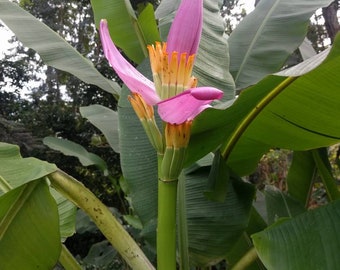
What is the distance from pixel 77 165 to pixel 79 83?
38.0 inches

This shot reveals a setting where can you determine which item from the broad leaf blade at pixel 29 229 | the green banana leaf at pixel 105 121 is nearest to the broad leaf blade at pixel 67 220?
the broad leaf blade at pixel 29 229

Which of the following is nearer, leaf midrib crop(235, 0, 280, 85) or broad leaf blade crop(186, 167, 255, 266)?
broad leaf blade crop(186, 167, 255, 266)

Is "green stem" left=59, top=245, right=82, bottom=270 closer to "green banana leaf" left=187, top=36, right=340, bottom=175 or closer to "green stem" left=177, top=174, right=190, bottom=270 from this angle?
"green stem" left=177, top=174, right=190, bottom=270

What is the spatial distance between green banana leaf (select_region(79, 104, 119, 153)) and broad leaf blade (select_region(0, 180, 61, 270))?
0.42 m

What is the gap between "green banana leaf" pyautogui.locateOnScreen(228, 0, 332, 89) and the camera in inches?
38.3

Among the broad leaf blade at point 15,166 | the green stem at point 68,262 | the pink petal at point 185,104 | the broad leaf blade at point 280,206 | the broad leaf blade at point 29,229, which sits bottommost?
the green stem at point 68,262

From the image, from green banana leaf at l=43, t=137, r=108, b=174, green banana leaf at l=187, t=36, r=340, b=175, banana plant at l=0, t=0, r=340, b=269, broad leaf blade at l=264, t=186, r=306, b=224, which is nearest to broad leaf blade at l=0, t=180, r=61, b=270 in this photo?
banana plant at l=0, t=0, r=340, b=269

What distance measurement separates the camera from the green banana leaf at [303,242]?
541 millimetres

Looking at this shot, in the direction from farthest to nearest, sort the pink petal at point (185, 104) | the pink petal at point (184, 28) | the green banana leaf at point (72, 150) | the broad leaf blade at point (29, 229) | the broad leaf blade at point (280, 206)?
the green banana leaf at point (72, 150) → the broad leaf blade at point (280, 206) → the broad leaf blade at point (29, 229) → the pink petal at point (184, 28) → the pink petal at point (185, 104)

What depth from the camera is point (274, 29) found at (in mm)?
1033

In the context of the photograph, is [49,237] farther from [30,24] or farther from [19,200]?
[30,24]

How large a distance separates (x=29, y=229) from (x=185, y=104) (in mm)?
356

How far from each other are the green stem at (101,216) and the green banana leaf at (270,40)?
0.46 m

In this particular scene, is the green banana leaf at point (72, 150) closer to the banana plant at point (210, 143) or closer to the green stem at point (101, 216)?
Answer: the banana plant at point (210, 143)
